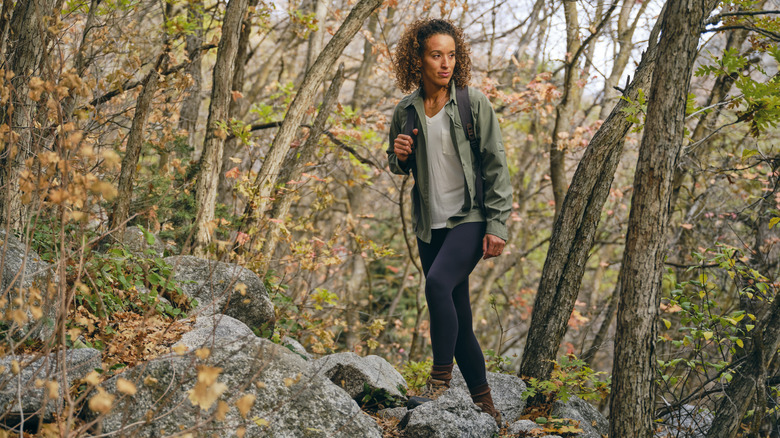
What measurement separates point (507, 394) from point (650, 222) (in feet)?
5.82

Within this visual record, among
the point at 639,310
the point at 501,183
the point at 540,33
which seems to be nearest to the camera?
the point at 639,310

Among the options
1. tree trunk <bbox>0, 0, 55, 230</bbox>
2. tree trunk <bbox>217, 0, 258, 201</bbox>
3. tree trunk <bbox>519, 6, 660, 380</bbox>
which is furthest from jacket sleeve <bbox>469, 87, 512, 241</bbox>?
tree trunk <bbox>217, 0, 258, 201</bbox>

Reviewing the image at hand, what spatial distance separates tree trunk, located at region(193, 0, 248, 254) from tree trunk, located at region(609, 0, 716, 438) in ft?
12.7

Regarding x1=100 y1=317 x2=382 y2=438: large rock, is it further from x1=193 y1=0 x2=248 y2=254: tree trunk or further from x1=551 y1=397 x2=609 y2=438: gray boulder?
x1=193 y1=0 x2=248 y2=254: tree trunk

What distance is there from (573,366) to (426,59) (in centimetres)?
229

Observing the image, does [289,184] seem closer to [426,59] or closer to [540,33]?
[426,59]

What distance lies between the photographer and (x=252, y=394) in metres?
2.80

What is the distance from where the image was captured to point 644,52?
4.17 meters

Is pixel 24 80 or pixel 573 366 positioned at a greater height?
pixel 24 80

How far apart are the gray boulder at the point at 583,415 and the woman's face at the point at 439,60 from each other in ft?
7.15

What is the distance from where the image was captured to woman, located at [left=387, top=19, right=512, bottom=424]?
3.41m

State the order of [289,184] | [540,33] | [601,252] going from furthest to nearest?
1. [601,252]
2. [540,33]
3. [289,184]

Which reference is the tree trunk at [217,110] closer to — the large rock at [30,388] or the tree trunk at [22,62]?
the tree trunk at [22,62]

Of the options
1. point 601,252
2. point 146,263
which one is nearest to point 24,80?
point 146,263
